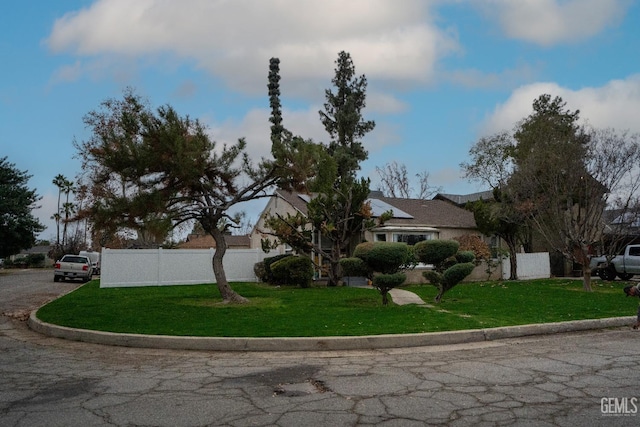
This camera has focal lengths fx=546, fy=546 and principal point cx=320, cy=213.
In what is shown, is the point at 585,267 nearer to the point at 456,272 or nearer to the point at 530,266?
the point at 456,272

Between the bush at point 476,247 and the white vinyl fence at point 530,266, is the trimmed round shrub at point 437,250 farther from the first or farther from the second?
the white vinyl fence at point 530,266

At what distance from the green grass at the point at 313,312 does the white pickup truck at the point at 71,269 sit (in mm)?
13890

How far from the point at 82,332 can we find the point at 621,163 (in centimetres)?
1864

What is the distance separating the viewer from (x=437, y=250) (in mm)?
14227

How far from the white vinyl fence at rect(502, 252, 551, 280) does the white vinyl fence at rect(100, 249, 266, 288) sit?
12.5 metres

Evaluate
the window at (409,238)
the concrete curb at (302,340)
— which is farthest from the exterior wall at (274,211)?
the concrete curb at (302,340)

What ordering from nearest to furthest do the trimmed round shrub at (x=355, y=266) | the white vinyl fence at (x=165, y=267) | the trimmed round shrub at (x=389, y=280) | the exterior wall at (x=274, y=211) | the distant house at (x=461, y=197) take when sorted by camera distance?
the trimmed round shrub at (x=389, y=280) < the trimmed round shrub at (x=355, y=266) < the white vinyl fence at (x=165, y=267) < the exterior wall at (x=274, y=211) < the distant house at (x=461, y=197)

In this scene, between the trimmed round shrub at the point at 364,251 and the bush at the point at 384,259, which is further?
the trimmed round shrub at the point at 364,251

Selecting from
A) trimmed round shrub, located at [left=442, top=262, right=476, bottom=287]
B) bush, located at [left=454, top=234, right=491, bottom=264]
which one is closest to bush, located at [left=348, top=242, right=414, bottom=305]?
trimmed round shrub, located at [left=442, top=262, right=476, bottom=287]

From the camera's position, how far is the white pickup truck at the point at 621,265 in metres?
25.3

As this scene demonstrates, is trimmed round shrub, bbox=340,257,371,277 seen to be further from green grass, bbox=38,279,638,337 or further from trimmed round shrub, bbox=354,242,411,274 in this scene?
green grass, bbox=38,279,638,337

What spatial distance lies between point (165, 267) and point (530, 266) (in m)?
17.9

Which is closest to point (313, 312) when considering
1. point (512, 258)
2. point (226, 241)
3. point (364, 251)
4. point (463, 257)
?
point (364, 251)

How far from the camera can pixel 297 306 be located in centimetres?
1403
